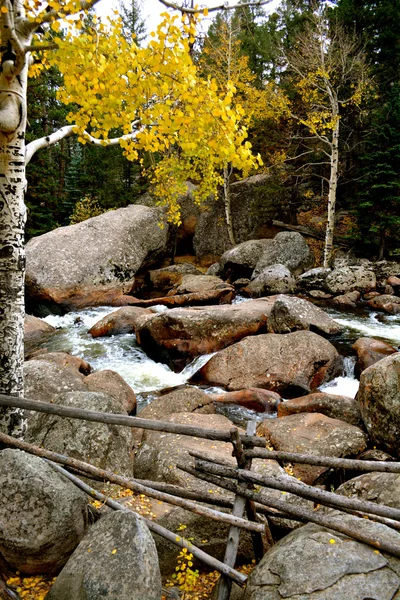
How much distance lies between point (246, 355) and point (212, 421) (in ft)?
12.2

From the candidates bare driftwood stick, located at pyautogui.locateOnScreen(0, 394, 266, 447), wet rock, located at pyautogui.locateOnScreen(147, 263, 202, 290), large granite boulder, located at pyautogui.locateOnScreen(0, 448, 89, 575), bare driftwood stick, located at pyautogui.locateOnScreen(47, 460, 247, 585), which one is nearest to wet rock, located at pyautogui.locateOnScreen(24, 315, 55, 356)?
wet rock, located at pyautogui.locateOnScreen(147, 263, 202, 290)

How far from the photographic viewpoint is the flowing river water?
34.9 feet

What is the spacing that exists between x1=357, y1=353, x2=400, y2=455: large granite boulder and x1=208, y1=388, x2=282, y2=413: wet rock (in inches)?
92.6

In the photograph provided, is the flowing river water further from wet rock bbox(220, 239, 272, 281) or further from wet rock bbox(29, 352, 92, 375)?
wet rock bbox(220, 239, 272, 281)

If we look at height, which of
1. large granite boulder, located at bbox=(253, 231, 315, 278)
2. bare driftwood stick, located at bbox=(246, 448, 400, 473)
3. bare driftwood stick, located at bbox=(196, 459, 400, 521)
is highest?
large granite boulder, located at bbox=(253, 231, 315, 278)

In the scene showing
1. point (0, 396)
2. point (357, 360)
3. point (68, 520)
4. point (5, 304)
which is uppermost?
point (5, 304)

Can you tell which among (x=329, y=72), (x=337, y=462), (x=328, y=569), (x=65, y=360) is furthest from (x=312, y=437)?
(x=329, y=72)

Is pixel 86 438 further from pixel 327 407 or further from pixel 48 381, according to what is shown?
pixel 327 407

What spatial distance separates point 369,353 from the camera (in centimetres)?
1062

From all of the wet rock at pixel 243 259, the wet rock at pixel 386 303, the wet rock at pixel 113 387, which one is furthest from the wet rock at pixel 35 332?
the wet rock at pixel 386 303

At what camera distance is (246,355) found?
10.8 m

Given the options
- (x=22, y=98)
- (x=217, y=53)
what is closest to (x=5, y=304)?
(x=22, y=98)

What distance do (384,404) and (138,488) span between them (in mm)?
4898

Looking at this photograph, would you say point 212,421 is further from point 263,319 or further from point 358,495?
point 263,319
